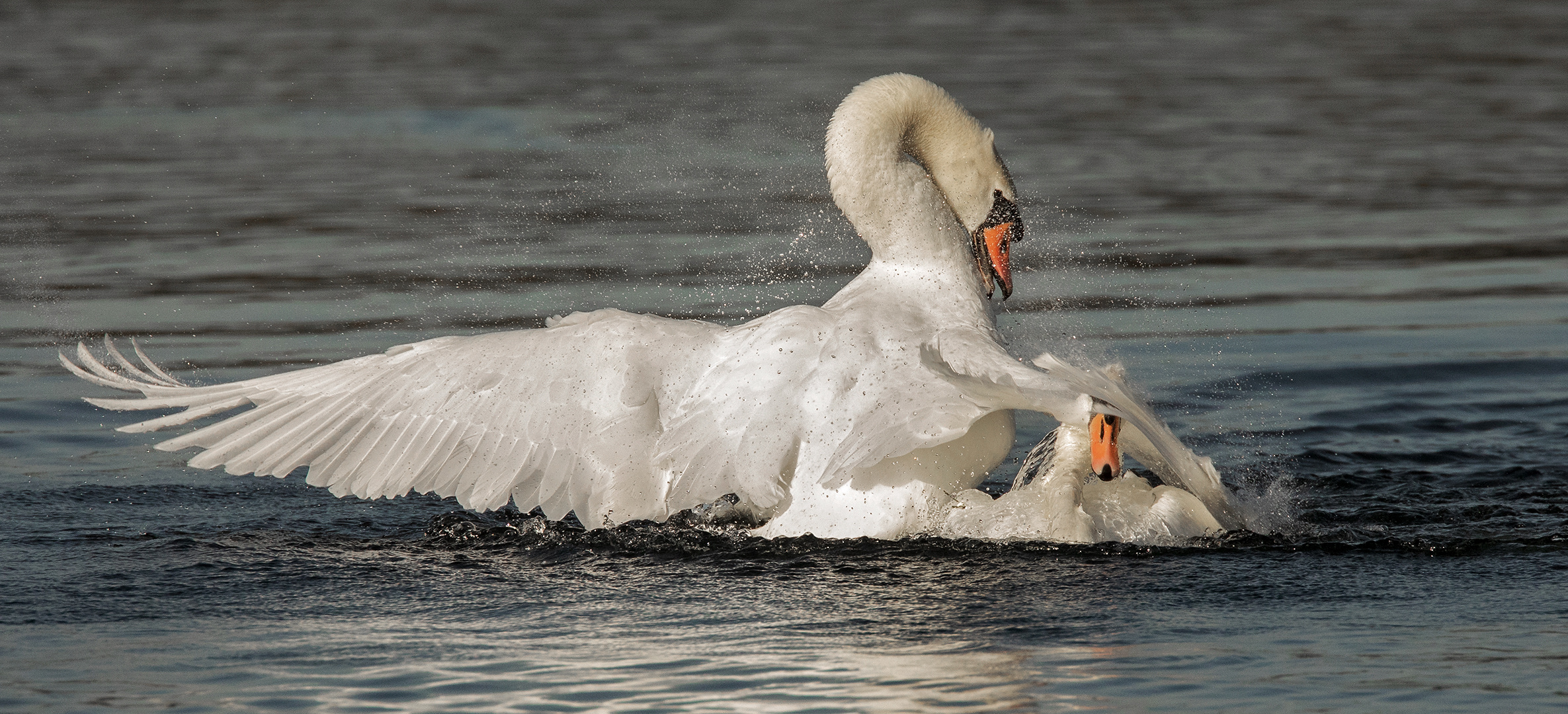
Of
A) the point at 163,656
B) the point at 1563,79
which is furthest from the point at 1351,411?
the point at 1563,79

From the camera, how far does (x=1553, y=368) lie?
10.3 meters

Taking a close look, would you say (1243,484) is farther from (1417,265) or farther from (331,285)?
(331,285)

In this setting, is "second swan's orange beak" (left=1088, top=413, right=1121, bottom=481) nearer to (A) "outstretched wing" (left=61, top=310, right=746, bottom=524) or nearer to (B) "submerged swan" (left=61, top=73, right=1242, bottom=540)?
(B) "submerged swan" (left=61, top=73, right=1242, bottom=540)

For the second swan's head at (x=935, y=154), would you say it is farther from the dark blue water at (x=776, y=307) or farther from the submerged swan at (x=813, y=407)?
the dark blue water at (x=776, y=307)

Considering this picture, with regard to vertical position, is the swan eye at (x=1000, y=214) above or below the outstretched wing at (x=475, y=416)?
above

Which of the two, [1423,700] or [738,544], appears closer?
[1423,700]

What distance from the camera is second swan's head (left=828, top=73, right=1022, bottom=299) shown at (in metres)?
7.55

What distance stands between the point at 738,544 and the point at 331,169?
1121 cm

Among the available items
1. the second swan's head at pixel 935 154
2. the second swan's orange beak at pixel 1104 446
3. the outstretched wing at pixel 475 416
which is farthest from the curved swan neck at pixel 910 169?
the second swan's orange beak at pixel 1104 446

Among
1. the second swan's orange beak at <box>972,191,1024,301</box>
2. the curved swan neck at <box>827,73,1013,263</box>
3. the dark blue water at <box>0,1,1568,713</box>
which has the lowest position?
the dark blue water at <box>0,1,1568,713</box>

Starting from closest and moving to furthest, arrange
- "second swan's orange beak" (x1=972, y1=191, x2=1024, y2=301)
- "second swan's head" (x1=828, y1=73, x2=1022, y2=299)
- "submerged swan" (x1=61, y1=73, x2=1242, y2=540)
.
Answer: "submerged swan" (x1=61, y1=73, x2=1242, y2=540)
"second swan's head" (x1=828, y1=73, x2=1022, y2=299)
"second swan's orange beak" (x1=972, y1=191, x2=1024, y2=301)

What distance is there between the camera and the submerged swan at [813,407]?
637cm

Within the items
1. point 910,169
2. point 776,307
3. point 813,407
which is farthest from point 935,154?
point 776,307

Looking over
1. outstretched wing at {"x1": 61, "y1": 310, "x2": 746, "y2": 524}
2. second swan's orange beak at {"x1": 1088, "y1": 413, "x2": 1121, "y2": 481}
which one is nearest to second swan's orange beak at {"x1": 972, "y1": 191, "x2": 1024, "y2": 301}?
outstretched wing at {"x1": 61, "y1": 310, "x2": 746, "y2": 524}
